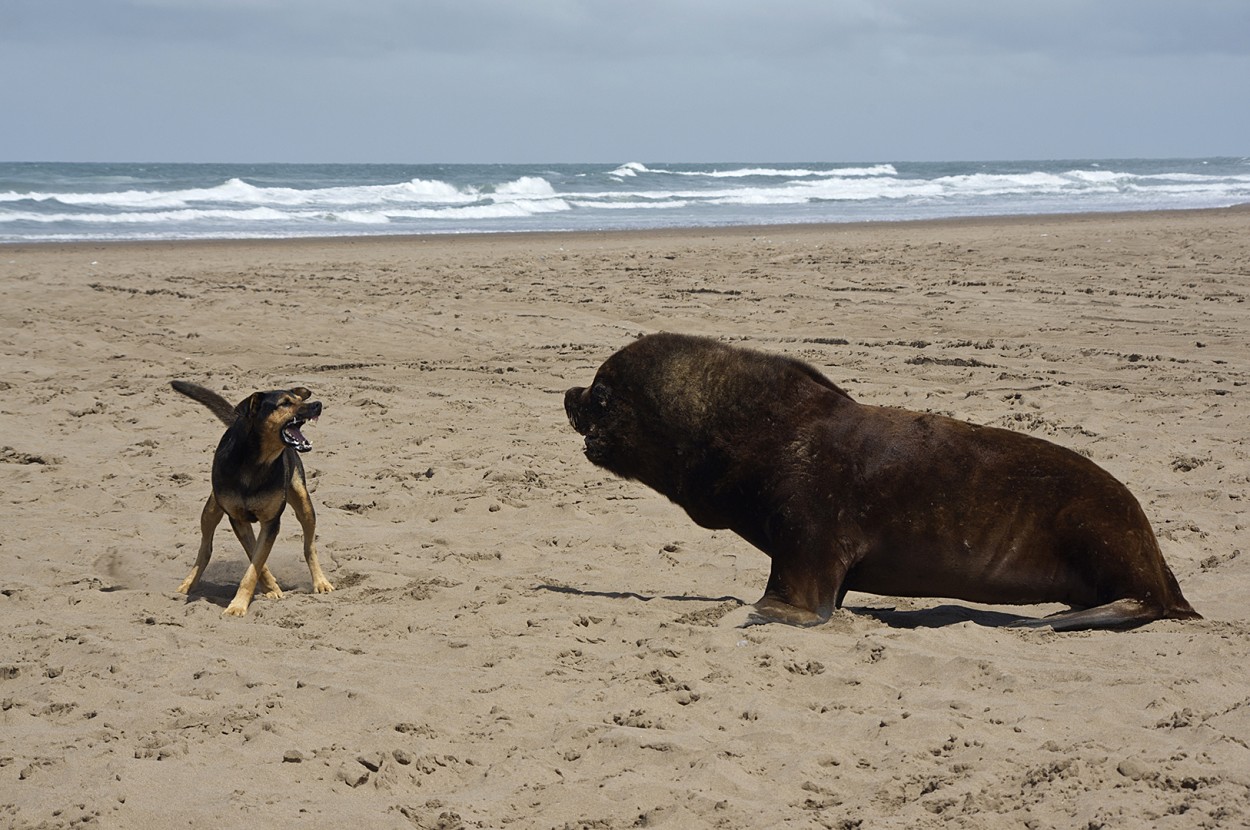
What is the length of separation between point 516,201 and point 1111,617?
4254 centimetres

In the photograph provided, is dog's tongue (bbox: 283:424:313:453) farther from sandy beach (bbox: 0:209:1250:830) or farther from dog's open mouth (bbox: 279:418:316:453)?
sandy beach (bbox: 0:209:1250:830)

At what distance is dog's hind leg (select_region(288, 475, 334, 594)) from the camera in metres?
6.72


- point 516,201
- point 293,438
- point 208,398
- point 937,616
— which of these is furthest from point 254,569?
point 516,201

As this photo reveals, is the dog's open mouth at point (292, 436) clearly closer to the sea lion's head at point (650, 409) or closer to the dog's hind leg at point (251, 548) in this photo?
the dog's hind leg at point (251, 548)

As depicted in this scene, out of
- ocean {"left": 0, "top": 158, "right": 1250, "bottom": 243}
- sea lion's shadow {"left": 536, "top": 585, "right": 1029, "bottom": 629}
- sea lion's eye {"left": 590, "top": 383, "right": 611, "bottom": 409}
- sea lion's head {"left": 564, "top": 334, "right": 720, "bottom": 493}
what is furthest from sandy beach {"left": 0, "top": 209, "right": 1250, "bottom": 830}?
ocean {"left": 0, "top": 158, "right": 1250, "bottom": 243}

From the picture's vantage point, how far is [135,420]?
10156 mm

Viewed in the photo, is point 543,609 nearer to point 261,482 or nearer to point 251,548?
point 261,482

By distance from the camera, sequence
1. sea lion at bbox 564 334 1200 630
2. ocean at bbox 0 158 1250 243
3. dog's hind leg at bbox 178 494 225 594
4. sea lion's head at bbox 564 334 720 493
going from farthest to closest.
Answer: ocean at bbox 0 158 1250 243 < dog's hind leg at bbox 178 494 225 594 < sea lion's head at bbox 564 334 720 493 < sea lion at bbox 564 334 1200 630

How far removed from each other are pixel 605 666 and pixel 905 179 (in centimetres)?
6769

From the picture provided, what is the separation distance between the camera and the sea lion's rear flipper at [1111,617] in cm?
554

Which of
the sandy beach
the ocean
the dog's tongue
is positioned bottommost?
the sandy beach

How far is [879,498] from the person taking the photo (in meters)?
5.91

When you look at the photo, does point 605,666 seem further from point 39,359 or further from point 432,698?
point 39,359

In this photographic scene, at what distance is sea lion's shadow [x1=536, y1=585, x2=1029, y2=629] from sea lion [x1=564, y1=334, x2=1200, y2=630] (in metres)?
0.11
